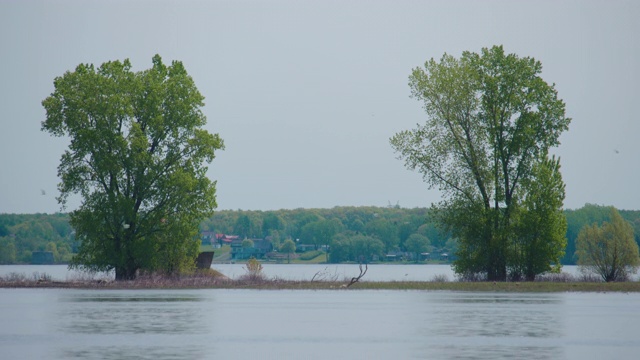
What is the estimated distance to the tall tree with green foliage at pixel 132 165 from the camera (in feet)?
198

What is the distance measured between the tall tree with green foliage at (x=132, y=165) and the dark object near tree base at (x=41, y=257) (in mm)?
105271

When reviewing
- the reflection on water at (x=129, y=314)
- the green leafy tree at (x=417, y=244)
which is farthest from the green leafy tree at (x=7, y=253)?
the reflection on water at (x=129, y=314)

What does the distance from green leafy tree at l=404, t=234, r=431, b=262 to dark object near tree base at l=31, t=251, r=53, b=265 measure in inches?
2538

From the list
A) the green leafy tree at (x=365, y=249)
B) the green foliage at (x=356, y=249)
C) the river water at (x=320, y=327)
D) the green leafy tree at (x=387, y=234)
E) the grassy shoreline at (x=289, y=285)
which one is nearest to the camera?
the river water at (x=320, y=327)

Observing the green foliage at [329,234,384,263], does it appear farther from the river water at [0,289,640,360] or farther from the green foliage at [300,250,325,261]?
the river water at [0,289,640,360]

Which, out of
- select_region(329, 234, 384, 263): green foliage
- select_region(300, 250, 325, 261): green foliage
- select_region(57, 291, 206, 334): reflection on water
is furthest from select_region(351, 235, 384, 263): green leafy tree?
select_region(57, 291, 206, 334): reflection on water

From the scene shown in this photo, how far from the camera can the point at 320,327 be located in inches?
1355

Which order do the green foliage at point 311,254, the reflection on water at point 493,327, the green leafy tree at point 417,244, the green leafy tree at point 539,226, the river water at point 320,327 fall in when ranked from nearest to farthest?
the reflection on water at point 493,327, the river water at point 320,327, the green leafy tree at point 539,226, the green leafy tree at point 417,244, the green foliage at point 311,254

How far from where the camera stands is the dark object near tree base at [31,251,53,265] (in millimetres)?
162500

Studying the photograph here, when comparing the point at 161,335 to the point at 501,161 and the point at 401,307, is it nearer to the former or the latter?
the point at 401,307

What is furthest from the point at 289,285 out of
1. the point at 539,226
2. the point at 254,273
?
the point at 539,226

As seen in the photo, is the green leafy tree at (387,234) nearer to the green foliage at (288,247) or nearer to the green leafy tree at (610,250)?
the green foliage at (288,247)

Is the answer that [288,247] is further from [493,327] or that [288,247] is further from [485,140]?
[493,327]

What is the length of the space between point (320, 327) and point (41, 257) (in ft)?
449
